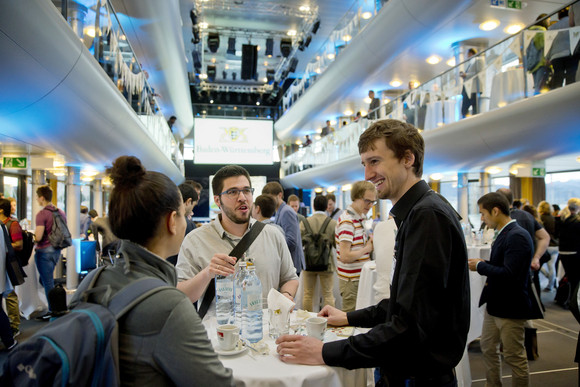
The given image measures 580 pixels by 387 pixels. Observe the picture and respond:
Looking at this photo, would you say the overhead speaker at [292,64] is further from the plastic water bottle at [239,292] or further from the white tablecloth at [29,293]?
the plastic water bottle at [239,292]

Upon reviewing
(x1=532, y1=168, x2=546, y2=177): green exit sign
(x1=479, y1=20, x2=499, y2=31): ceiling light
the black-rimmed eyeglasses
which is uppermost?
(x1=479, y1=20, x2=499, y2=31): ceiling light

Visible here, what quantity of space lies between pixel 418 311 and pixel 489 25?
988cm

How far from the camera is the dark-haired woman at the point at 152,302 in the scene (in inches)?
40.3

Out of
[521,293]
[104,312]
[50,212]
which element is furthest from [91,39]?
[521,293]

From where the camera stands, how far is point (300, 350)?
1.59 m

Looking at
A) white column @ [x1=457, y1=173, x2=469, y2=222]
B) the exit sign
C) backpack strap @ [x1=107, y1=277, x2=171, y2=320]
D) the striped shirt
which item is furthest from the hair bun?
the exit sign

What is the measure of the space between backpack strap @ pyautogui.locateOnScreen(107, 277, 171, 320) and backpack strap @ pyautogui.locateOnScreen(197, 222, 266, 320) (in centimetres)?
124

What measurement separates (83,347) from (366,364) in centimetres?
98

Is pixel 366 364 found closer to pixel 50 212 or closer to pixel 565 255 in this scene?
pixel 50 212

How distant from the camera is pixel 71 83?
383 centimetres

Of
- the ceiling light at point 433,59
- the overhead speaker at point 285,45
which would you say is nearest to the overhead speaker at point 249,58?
the overhead speaker at point 285,45

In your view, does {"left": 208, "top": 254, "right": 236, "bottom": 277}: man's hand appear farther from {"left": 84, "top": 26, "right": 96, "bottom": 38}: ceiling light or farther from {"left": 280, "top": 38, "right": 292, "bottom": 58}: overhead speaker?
{"left": 280, "top": 38, "right": 292, "bottom": 58}: overhead speaker

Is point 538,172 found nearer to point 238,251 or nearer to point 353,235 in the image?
point 353,235

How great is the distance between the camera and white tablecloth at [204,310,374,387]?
150cm
